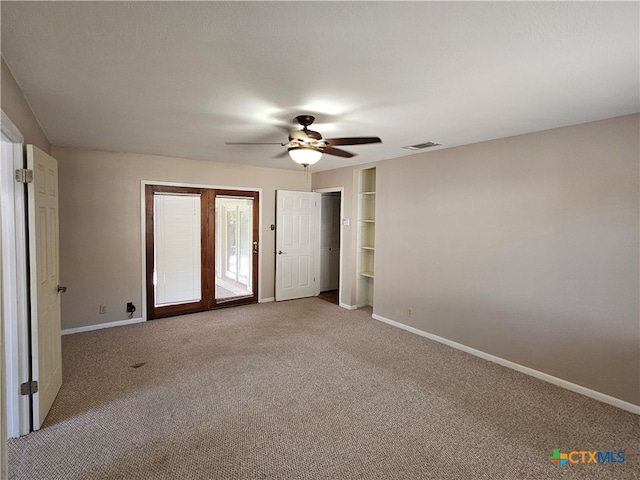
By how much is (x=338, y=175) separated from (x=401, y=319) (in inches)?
103

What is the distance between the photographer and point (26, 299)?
2.31 meters

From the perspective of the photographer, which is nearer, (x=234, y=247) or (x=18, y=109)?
(x=18, y=109)

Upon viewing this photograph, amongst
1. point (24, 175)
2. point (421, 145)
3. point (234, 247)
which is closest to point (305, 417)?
point (24, 175)

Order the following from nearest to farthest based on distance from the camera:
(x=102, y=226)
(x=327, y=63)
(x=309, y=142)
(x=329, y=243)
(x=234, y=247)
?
(x=327, y=63) → (x=309, y=142) → (x=102, y=226) → (x=234, y=247) → (x=329, y=243)

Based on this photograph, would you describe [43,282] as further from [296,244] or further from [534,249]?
[534,249]

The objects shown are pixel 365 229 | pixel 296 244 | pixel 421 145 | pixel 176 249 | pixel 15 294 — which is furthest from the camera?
pixel 296 244

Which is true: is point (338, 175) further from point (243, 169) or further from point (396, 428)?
point (396, 428)

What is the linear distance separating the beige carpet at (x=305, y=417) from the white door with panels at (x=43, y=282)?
0.23m

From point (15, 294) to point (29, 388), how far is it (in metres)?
0.69

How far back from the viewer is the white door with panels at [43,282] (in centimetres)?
234

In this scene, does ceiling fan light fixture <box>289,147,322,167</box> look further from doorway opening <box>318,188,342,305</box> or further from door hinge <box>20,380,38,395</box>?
doorway opening <box>318,188,342,305</box>

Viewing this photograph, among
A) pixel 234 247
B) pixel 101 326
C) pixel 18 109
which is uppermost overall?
pixel 18 109

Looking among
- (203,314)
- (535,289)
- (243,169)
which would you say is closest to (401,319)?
(535,289)

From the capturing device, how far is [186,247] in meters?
5.12
